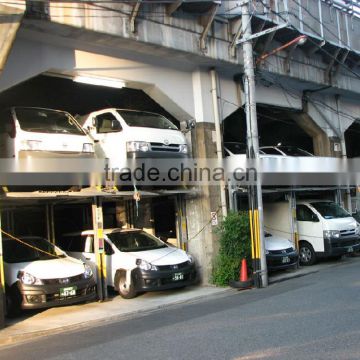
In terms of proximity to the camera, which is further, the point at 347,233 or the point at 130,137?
the point at 347,233

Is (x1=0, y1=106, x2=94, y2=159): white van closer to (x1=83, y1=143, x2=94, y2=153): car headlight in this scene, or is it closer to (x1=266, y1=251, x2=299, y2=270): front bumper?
(x1=83, y1=143, x2=94, y2=153): car headlight

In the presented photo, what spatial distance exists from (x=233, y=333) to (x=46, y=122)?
6387mm

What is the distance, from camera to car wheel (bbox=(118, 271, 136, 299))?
1187 cm

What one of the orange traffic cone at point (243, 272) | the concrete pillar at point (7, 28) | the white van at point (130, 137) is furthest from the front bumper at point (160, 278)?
the concrete pillar at point (7, 28)

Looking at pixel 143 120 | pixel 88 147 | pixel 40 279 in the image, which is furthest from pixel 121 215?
pixel 40 279

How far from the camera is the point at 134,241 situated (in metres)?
12.9

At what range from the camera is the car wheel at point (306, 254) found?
1622cm

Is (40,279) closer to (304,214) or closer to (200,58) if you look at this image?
(200,58)

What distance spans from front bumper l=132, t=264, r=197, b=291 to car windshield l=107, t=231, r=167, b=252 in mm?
951

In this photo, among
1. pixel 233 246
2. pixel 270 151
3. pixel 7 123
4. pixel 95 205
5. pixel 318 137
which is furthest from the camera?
pixel 318 137

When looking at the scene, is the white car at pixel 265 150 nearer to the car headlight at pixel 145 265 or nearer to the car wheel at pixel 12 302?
the car headlight at pixel 145 265

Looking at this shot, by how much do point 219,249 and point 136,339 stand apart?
6338 millimetres

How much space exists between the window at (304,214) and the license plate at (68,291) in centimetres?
892

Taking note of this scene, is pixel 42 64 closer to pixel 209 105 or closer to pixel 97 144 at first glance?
pixel 97 144
